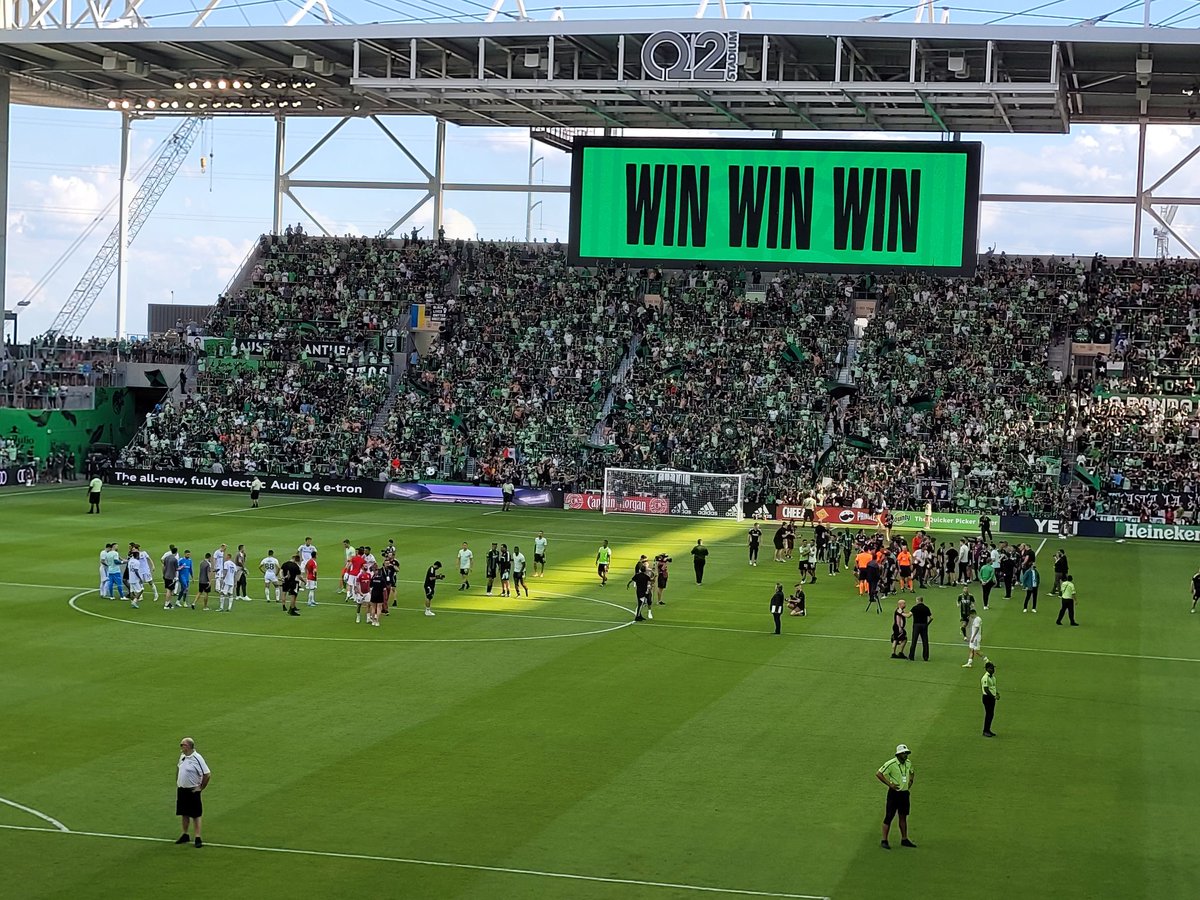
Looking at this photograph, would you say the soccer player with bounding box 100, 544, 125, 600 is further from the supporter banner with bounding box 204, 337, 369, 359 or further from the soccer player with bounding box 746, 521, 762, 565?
the supporter banner with bounding box 204, 337, 369, 359

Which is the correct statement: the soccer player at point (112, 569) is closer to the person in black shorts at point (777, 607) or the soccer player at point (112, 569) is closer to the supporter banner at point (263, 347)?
the person in black shorts at point (777, 607)

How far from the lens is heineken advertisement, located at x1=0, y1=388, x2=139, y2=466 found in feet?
229

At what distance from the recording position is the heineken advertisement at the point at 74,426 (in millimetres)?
69750

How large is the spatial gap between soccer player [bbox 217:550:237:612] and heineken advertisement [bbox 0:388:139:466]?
A: 120 feet

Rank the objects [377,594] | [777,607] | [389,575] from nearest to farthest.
Result: [377,594] < [777,607] < [389,575]

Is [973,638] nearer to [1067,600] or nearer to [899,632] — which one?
[899,632]

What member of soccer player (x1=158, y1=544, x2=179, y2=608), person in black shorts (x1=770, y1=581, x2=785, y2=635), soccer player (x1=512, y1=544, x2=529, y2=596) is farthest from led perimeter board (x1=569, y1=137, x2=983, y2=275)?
soccer player (x1=158, y1=544, x2=179, y2=608)

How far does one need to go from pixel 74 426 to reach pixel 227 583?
39.7 metres

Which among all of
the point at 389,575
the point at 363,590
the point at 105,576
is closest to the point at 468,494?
the point at 105,576

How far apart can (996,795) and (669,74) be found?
139 ft

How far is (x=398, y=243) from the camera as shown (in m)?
82.6

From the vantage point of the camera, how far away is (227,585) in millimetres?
36719

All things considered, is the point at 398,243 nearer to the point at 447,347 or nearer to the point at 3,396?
the point at 447,347

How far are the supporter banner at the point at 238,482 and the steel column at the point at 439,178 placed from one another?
18345 mm
